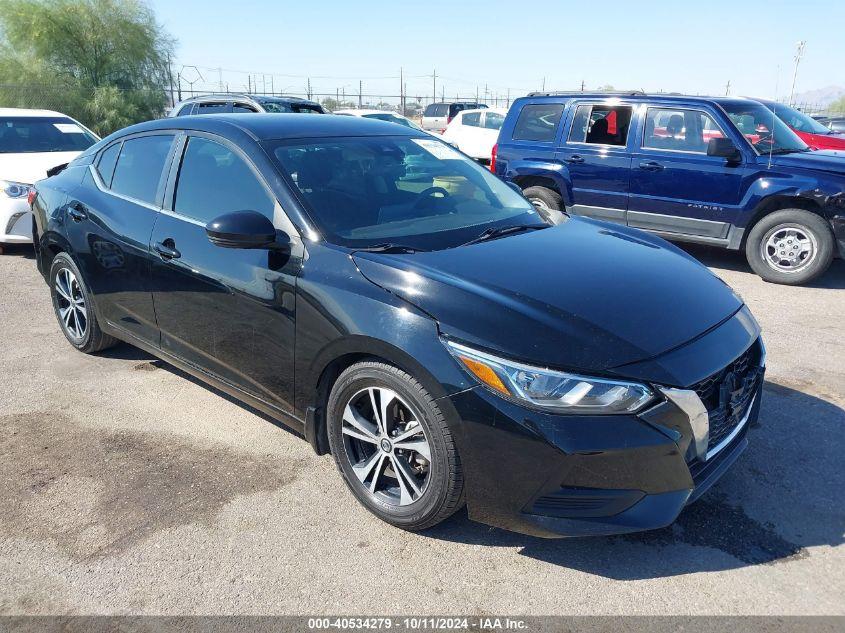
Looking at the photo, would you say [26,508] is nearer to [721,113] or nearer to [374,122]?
[374,122]

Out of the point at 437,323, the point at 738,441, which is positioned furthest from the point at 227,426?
the point at 738,441

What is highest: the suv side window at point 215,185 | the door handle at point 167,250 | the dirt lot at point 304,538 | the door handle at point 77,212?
the suv side window at point 215,185

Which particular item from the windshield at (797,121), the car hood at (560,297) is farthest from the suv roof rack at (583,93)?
the car hood at (560,297)

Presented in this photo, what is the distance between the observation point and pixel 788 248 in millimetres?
7062

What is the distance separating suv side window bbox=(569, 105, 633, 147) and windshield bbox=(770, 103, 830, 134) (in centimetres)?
293

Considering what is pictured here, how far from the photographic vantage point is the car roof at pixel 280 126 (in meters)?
3.62

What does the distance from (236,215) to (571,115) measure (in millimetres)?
6354

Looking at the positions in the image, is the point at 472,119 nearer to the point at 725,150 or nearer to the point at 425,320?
the point at 725,150

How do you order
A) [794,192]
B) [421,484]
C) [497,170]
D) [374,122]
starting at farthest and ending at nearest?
[497,170] < [794,192] < [374,122] < [421,484]

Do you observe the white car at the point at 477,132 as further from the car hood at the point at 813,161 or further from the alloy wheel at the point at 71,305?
the alloy wheel at the point at 71,305

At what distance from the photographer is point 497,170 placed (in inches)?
359

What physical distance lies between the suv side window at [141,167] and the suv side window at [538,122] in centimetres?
567

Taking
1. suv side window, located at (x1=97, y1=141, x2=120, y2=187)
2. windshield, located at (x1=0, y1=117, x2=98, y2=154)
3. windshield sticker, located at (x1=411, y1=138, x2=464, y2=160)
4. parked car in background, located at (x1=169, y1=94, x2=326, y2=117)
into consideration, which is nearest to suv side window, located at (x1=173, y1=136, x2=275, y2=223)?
suv side window, located at (x1=97, y1=141, x2=120, y2=187)

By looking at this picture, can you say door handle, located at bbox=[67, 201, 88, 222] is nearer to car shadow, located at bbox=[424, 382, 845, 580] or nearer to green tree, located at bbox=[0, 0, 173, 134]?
car shadow, located at bbox=[424, 382, 845, 580]
